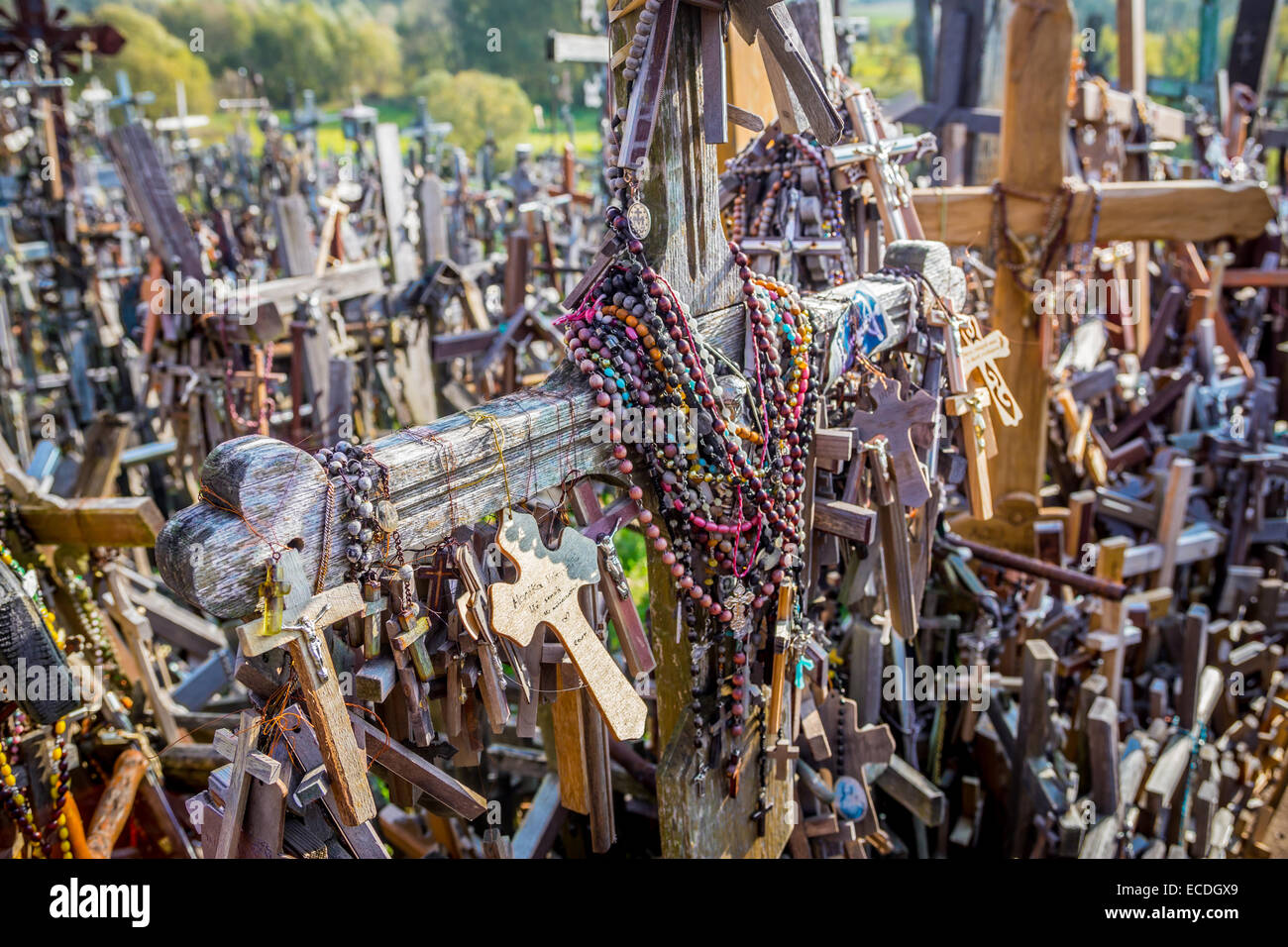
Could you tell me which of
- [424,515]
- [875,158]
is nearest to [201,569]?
[424,515]

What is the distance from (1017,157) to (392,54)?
49.3 feet

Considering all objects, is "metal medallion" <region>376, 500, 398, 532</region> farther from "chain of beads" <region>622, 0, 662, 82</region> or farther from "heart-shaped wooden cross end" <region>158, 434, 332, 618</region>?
"chain of beads" <region>622, 0, 662, 82</region>

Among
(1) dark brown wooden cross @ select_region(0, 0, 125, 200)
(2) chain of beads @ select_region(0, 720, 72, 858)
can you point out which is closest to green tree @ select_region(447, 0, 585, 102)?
(1) dark brown wooden cross @ select_region(0, 0, 125, 200)

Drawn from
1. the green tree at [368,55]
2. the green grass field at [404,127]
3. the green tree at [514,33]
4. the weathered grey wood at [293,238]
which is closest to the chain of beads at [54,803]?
the weathered grey wood at [293,238]

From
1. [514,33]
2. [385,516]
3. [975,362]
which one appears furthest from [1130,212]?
[514,33]

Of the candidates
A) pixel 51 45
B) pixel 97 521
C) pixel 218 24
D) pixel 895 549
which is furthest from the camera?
pixel 218 24

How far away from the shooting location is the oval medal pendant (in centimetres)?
238

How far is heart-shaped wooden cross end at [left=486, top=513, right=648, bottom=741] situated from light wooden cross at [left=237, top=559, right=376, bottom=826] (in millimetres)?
307

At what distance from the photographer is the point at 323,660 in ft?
6.02

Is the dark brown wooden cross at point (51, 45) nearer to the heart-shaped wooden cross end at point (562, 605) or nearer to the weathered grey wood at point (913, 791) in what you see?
the weathered grey wood at point (913, 791)

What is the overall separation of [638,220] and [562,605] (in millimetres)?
944

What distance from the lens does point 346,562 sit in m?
1.91

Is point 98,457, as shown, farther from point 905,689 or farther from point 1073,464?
point 1073,464

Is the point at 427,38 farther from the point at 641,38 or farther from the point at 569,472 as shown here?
the point at 569,472
